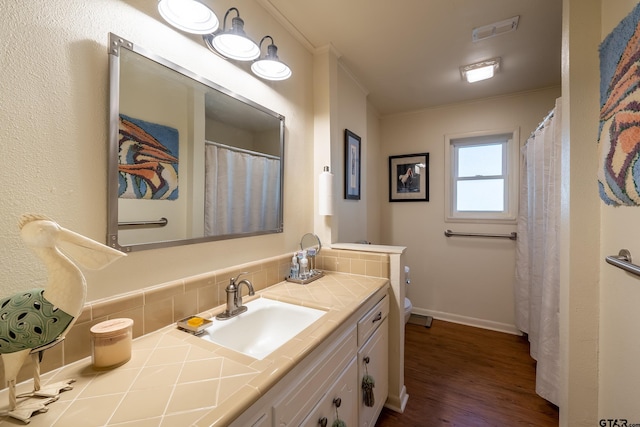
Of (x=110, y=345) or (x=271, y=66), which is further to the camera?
(x=271, y=66)

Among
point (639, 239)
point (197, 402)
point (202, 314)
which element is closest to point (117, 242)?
point (202, 314)

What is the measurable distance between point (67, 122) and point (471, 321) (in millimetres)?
3382

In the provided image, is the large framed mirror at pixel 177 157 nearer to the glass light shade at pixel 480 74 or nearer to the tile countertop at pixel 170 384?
the tile countertop at pixel 170 384

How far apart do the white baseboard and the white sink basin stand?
227 centimetres

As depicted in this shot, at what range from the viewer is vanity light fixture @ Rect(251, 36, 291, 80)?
4.29 feet

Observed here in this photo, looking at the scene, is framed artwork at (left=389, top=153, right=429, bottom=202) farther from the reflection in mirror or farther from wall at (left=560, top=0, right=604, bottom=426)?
wall at (left=560, top=0, right=604, bottom=426)

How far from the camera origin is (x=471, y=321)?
2.73m

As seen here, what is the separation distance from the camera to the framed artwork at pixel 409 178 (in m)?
2.92

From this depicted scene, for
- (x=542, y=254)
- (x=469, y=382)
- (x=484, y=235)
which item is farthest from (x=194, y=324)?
(x=484, y=235)

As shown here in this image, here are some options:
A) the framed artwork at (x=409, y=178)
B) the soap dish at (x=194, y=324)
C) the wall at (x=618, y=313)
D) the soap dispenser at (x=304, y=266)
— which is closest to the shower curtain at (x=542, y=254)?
the wall at (x=618, y=313)

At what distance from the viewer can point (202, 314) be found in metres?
1.08

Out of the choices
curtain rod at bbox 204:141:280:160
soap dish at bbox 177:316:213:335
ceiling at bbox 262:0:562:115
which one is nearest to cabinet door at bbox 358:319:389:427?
soap dish at bbox 177:316:213:335

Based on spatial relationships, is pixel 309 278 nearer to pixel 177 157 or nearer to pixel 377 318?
pixel 377 318

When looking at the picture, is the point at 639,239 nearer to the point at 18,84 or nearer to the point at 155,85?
the point at 155,85
